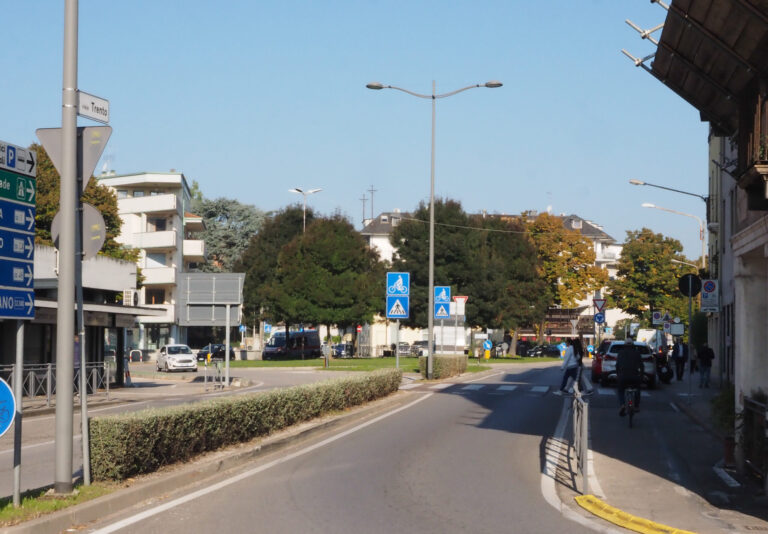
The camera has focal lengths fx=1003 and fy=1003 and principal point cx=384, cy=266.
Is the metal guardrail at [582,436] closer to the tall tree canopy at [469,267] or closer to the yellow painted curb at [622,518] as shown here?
the yellow painted curb at [622,518]

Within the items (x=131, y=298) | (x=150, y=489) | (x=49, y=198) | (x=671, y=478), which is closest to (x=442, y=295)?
(x=131, y=298)

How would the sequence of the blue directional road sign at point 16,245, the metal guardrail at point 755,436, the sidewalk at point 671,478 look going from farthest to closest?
1. the metal guardrail at point 755,436
2. the sidewalk at point 671,478
3. the blue directional road sign at point 16,245

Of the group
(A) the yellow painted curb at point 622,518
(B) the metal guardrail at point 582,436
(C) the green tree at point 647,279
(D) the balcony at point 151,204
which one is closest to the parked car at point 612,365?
(B) the metal guardrail at point 582,436

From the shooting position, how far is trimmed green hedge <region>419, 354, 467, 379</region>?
36.3 meters

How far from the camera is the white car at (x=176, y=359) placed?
53.8 metres

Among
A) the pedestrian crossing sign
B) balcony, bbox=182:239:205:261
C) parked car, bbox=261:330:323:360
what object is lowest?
parked car, bbox=261:330:323:360

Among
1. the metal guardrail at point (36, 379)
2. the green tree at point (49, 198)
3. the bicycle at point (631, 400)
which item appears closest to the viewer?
the bicycle at point (631, 400)

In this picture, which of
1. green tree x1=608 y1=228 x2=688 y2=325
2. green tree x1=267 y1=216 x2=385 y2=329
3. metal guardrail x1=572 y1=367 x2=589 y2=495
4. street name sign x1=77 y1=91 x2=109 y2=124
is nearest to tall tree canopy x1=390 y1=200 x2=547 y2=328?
green tree x1=267 y1=216 x2=385 y2=329

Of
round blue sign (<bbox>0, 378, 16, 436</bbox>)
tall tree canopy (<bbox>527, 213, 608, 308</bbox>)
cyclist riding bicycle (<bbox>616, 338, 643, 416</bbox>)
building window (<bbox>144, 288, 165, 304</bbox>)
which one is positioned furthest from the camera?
tall tree canopy (<bbox>527, 213, 608, 308</bbox>)

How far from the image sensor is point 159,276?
3083 inches

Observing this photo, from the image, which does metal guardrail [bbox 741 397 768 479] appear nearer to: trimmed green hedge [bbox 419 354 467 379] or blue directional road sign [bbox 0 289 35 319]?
blue directional road sign [bbox 0 289 35 319]

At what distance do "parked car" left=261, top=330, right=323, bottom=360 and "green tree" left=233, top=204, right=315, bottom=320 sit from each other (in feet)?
29.2

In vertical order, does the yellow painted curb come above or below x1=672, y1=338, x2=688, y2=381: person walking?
above

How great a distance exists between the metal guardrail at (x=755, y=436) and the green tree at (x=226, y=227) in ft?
308
